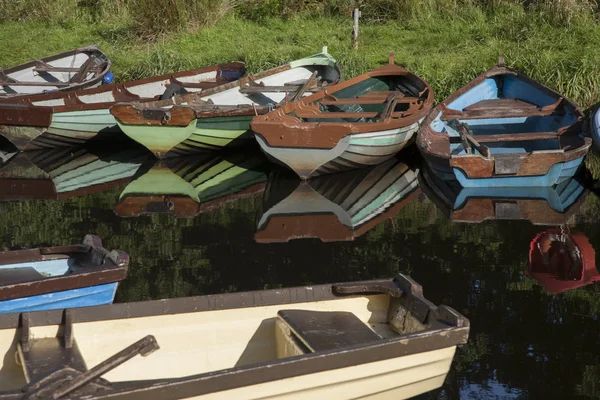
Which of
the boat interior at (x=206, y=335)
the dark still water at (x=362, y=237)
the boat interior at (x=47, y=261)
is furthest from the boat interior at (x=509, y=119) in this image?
the boat interior at (x=206, y=335)

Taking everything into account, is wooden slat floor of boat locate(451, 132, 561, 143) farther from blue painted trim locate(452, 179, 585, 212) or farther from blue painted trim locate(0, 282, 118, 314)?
blue painted trim locate(0, 282, 118, 314)

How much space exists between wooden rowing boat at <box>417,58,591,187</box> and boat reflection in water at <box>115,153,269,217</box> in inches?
94.8

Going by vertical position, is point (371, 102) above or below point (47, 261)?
below

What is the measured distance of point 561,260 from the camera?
9305mm

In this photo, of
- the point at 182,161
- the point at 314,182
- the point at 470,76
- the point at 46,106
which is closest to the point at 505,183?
the point at 314,182

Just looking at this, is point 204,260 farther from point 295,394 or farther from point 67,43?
point 67,43

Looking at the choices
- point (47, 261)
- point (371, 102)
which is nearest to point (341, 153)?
point (371, 102)

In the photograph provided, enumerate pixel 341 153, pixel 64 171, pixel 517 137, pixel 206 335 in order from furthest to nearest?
pixel 64 171
pixel 517 137
pixel 341 153
pixel 206 335

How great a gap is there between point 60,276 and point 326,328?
212cm

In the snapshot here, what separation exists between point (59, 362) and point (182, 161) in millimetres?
8045

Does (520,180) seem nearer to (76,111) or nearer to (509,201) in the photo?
(509,201)

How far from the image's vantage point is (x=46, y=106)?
524 inches

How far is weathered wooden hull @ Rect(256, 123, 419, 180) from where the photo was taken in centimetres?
1148

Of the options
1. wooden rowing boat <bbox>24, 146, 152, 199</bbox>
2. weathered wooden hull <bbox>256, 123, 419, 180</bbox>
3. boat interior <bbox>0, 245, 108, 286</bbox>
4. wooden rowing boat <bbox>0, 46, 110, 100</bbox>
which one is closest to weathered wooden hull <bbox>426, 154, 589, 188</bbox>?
weathered wooden hull <bbox>256, 123, 419, 180</bbox>
